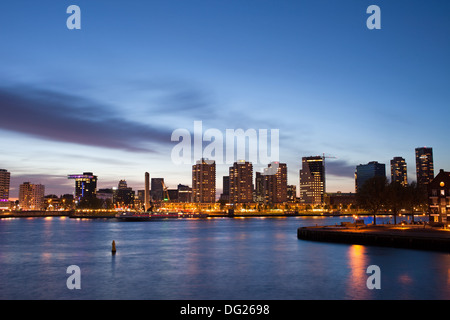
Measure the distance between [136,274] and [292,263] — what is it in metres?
21.7

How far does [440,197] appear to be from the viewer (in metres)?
97.7

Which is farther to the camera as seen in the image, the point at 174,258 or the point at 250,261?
the point at 174,258

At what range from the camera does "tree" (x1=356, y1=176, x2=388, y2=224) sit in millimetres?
101181

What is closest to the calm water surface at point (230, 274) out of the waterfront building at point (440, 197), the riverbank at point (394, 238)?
the riverbank at point (394, 238)

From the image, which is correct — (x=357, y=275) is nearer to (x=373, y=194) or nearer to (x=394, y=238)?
(x=394, y=238)

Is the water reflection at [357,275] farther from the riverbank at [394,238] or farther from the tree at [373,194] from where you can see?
the tree at [373,194]

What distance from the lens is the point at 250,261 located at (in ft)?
194

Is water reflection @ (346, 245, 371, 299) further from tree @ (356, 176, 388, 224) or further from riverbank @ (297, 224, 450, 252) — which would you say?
tree @ (356, 176, 388, 224)

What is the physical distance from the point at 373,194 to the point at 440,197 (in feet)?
50.9

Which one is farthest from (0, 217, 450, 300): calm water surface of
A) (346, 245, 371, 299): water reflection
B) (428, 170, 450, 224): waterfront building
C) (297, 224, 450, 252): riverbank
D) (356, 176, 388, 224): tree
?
(428, 170, 450, 224): waterfront building

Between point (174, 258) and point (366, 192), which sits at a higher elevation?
point (366, 192)

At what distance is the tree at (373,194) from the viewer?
3984 inches
